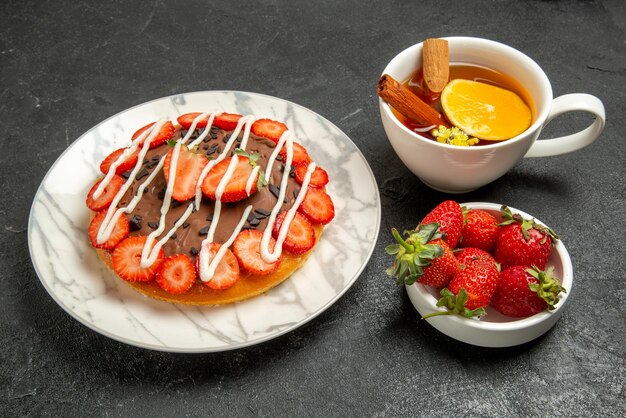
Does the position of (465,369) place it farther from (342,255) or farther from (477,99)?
(477,99)

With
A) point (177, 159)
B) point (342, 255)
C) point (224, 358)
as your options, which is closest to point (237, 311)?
point (224, 358)

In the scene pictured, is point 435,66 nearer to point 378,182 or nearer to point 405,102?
point 405,102

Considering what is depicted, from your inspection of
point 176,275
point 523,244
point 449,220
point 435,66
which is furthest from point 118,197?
point 523,244

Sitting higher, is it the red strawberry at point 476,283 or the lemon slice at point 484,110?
the lemon slice at point 484,110

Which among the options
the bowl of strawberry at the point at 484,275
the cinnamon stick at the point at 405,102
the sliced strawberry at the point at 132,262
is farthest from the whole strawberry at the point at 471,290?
the sliced strawberry at the point at 132,262

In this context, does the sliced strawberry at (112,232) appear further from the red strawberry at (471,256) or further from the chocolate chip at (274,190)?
the red strawberry at (471,256)
